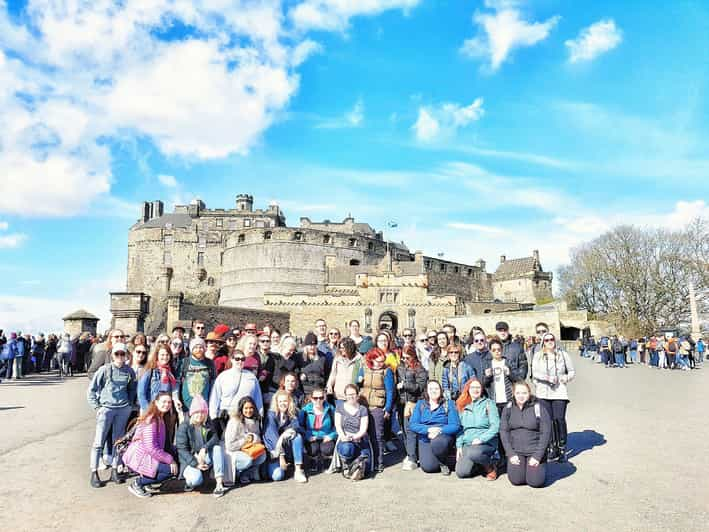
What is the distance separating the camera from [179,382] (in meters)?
6.07

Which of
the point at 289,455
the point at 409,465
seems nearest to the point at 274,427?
the point at 289,455

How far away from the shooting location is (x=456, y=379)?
6.64 m

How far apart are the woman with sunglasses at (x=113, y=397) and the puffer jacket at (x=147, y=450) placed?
51 cm

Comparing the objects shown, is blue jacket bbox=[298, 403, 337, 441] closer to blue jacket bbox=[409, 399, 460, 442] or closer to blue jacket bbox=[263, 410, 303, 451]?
blue jacket bbox=[263, 410, 303, 451]

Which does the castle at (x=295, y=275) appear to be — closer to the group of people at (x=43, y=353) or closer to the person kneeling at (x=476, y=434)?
the group of people at (x=43, y=353)

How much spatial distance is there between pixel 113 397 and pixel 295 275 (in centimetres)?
4619

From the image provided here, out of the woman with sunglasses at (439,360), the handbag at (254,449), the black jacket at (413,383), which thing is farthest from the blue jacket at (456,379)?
the handbag at (254,449)

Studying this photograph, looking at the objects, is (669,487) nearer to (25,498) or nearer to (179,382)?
(179,382)

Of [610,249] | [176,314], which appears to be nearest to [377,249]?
[610,249]

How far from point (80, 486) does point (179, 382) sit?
1380 millimetres

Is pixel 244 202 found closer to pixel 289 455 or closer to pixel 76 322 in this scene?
pixel 76 322

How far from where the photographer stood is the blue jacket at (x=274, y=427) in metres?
5.71

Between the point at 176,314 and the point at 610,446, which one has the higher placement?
the point at 176,314

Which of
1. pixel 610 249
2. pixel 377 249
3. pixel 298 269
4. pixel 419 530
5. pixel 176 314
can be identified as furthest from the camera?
pixel 377 249
